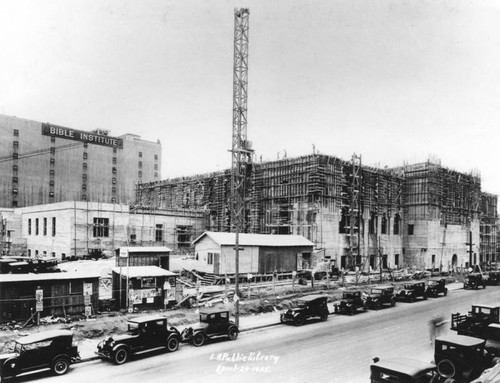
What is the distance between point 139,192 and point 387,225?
158 ft

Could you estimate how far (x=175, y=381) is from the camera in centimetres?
1430

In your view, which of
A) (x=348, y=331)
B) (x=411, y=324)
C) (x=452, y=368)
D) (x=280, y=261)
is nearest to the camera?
(x=452, y=368)

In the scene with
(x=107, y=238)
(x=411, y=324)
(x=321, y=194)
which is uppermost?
(x=321, y=194)

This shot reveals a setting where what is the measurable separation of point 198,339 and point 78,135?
7924 centimetres

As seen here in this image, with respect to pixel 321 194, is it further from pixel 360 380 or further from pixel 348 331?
pixel 360 380

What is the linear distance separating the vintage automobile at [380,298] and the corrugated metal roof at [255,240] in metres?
14.6

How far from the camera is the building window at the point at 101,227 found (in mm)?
48997

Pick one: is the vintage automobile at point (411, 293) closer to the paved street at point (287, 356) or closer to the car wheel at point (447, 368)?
the paved street at point (287, 356)

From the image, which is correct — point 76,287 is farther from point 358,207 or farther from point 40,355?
point 358,207

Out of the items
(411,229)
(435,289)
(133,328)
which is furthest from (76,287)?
(411,229)

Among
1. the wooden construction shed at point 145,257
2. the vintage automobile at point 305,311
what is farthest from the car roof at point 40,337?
the wooden construction shed at point 145,257

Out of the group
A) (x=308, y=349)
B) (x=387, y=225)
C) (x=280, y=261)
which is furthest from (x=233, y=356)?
(x=387, y=225)

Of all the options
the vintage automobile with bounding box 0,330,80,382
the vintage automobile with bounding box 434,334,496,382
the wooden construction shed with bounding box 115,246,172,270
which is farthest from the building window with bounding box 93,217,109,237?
the vintage automobile with bounding box 434,334,496,382

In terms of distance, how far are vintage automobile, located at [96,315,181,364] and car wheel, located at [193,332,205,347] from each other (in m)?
0.81
